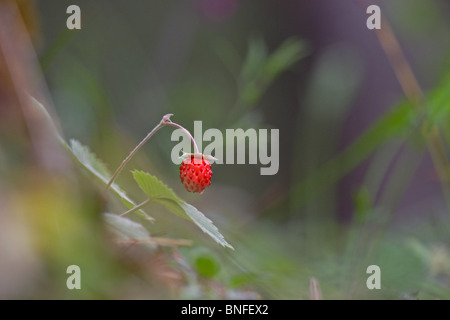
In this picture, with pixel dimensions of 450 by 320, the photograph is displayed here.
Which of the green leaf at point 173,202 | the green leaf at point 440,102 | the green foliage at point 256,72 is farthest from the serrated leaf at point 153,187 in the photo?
the green foliage at point 256,72

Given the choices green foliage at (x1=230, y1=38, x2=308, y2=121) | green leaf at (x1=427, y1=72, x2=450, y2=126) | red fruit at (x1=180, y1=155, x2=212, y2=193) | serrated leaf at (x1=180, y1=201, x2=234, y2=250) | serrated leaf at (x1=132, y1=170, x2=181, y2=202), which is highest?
green foliage at (x1=230, y1=38, x2=308, y2=121)

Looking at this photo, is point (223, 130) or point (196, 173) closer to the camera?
point (196, 173)

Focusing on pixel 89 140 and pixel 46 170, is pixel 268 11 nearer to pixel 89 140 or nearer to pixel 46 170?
pixel 89 140

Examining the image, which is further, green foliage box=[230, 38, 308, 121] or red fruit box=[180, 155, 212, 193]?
green foliage box=[230, 38, 308, 121]

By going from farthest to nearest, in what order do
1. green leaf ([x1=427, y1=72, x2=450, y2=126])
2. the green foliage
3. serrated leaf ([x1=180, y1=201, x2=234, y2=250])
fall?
1. the green foliage
2. green leaf ([x1=427, y1=72, x2=450, y2=126])
3. serrated leaf ([x1=180, y1=201, x2=234, y2=250])

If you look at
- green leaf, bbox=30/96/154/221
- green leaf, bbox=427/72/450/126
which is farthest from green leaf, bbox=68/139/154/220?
green leaf, bbox=427/72/450/126

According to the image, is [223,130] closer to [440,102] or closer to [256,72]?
[256,72]

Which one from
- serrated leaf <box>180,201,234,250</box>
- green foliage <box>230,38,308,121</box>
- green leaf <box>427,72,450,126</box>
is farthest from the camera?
green foliage <box>230,38,308,121</box>

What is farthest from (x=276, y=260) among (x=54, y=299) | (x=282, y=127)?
(x=282, y=127)

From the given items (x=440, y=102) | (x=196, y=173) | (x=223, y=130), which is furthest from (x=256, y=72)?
(x=196, y=173)

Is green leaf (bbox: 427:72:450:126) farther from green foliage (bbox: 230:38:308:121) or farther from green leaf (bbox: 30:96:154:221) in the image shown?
green leaf (bbox: 30:96:154:221)
